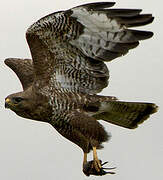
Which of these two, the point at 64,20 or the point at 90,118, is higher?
the point at 64,20

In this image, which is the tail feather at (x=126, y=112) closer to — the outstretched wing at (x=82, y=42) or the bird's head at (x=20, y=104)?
the outstretched wing at (x=82, y=42)

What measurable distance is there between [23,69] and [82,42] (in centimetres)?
243

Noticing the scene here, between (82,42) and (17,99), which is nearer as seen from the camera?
(82,42)

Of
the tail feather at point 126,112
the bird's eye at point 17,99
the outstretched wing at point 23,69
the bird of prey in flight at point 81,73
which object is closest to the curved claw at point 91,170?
the bird of prey in flight at point 81,73

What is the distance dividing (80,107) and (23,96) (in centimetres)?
120

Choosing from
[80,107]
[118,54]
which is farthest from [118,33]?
[80,107]

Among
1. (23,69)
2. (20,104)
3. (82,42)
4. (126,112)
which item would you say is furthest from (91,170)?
(23,69)

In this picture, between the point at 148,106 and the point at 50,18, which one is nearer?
the point at 50,18

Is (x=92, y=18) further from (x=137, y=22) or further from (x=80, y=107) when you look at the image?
(x=80, y=107)

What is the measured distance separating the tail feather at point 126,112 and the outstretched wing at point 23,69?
1.89 m

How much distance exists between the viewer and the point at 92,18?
16656 mm

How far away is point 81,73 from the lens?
57.9 feet

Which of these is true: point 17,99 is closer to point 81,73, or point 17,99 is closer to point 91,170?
point 81,73

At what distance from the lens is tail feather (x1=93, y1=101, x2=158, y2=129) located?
17.8 m
